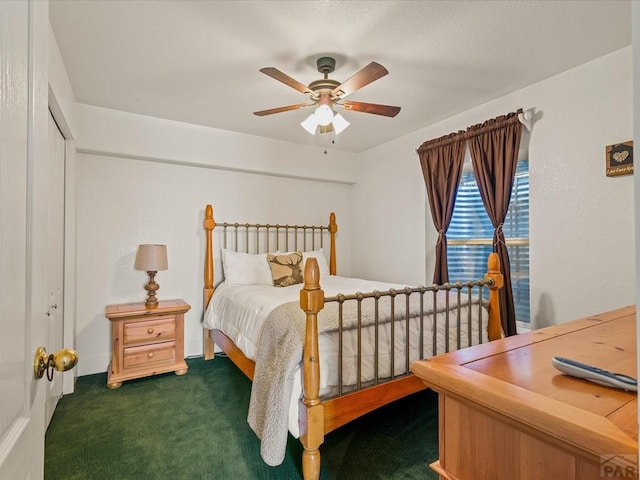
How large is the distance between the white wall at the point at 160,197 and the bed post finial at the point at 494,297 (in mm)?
2390

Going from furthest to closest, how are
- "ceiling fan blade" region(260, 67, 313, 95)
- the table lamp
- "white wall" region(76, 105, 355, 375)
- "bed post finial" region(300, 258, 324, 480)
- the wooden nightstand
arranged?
"white wall" region(76, 105, 355, 375) < the table lamp < the wooden nightstand < "ceiling fan blade" region(260, 67, 313, 95) < "bed post finial" region(300, 258, 324, 480)

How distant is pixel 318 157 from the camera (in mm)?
4199

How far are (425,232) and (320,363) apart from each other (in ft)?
7.39

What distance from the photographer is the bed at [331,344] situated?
160 centimetres

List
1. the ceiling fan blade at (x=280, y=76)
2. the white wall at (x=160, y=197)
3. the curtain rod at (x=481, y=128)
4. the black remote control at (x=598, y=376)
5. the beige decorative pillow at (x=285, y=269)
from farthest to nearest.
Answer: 1. the beige decorative pillow at (x=285, y=269)
2. the white wall at (x=160, y=197)
3. the curtain rod at (x=481, y=128)
4. the ceiling fan blade at (x=280, y=76)
5. the black remote control at (x=598, y=376)

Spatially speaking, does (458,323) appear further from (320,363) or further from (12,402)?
(12,402)

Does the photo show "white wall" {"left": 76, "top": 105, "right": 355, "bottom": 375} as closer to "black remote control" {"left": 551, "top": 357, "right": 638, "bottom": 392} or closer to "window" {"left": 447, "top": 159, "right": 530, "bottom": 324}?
"window" {"left": 447, "top": 159, "right": 530, "bottom": 324}

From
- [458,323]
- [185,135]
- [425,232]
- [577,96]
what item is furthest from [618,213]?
[185,135]

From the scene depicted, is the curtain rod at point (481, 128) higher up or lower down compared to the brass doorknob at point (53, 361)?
higher up

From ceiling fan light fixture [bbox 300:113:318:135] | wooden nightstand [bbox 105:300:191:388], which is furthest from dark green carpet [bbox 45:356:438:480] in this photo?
ceiling fan light fixture [bbox 300:113:318:135]

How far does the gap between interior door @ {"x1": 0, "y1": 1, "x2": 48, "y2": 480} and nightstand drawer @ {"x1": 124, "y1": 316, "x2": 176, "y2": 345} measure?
87.6 inches

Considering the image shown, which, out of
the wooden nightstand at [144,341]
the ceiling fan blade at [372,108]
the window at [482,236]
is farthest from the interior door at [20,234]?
the window at [482,236]

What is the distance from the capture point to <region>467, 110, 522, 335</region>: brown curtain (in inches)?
103

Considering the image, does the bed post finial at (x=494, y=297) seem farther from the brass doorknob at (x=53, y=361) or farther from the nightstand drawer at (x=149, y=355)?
the nightstand drawer at (x=149, y=355)
